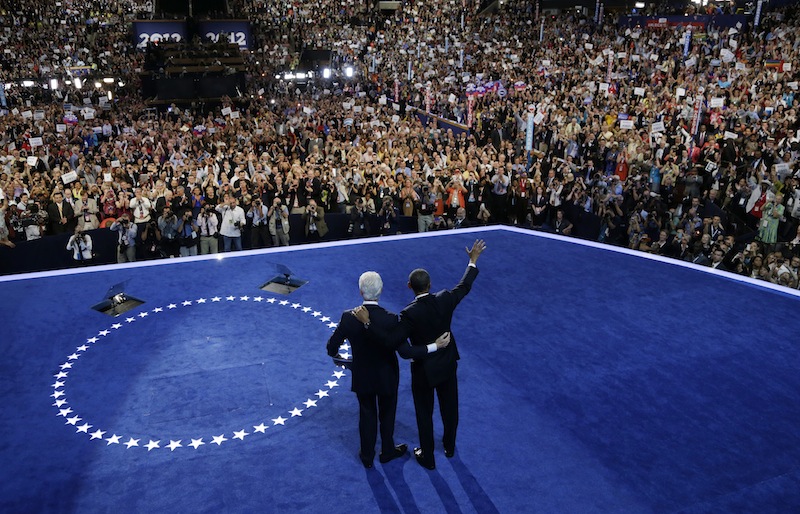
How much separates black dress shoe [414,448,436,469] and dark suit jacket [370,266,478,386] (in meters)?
0.91

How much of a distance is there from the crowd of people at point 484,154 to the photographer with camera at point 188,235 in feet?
0.14

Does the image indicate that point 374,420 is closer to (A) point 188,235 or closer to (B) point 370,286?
(B) point 370,286

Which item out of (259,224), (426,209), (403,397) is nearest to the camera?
(403,397)

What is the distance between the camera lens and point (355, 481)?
5969mm

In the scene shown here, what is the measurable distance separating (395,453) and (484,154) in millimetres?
11006

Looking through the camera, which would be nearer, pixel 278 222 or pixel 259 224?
pixel 259 224

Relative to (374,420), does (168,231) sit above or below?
above

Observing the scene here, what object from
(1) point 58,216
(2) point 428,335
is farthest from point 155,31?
(2) point 428,335

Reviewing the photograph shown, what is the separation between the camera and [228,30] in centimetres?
3222

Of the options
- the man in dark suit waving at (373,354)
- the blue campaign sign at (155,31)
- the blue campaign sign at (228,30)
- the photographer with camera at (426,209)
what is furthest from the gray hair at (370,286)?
the blue campaign sign at (228,30)

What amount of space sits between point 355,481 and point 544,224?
32.9 feet

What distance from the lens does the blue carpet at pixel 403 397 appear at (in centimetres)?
586

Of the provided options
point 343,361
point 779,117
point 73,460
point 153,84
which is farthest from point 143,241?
point 153,84

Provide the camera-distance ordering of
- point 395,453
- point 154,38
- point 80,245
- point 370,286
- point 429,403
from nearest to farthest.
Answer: point 370,286 → point 429,403 → point 395,453 → point 80,245 → point 154,38
